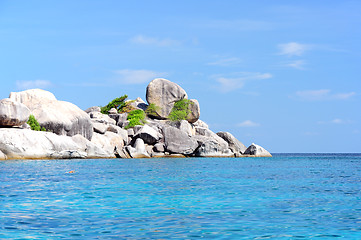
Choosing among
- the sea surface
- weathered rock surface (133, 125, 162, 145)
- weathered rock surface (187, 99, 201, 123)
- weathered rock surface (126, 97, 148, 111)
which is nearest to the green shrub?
weathered rock surface (126, 97, 148, 111)

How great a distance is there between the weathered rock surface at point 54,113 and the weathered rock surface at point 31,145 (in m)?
4.19

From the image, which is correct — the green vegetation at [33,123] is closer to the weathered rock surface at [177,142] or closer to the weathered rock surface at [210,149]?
the weathered rock surface at [177,142]

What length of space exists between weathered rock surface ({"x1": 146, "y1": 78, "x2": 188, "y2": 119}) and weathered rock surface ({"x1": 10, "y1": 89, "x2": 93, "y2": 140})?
71.6 ft

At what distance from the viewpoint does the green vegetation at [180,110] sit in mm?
67000

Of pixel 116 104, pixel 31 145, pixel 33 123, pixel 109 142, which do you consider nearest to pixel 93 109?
pixel 116 104

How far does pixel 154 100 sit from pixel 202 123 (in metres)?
12.6

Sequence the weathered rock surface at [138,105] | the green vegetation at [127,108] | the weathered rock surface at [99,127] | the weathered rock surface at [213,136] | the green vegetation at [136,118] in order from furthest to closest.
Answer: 1. the green vegetation at [127,108]
2. the weathered rock surface at [138,105]
3. the weathered rock surface at [213,136]
4. the green vegetation at [136,118]
5. the weathered rock surface at [99,127]

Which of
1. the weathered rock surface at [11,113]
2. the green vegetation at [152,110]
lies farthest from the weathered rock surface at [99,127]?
the green vegetation at [152,110]

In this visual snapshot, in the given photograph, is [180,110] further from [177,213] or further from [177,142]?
[177,213]

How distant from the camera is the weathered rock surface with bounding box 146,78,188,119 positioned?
69.4 metres

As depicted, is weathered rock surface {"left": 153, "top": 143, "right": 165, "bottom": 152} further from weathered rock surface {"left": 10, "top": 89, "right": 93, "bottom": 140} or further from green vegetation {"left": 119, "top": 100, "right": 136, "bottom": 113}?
green vegetation {"left": 119, "top": 100, "right": 136, "bottom": 113}

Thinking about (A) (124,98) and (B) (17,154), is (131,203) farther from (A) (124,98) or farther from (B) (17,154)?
(A) (124,98)

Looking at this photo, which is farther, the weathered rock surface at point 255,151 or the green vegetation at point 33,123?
the weathered rock surface at point 255,151

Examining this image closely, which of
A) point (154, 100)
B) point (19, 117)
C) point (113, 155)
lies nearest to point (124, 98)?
point (154, 100)
